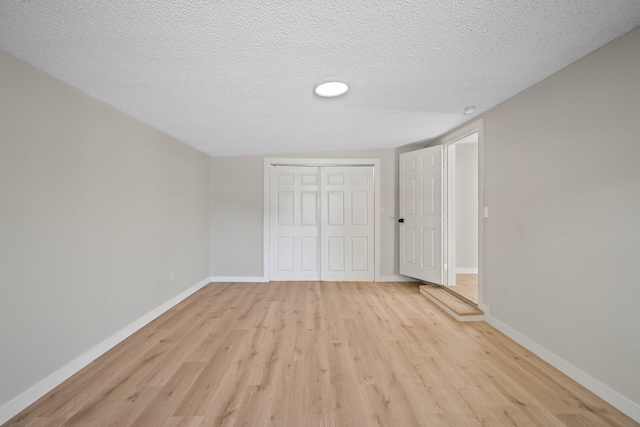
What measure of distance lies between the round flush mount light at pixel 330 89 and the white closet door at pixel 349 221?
217 centimetres

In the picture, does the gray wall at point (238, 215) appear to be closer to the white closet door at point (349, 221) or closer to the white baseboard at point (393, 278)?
the white closet door at point (349, 221)

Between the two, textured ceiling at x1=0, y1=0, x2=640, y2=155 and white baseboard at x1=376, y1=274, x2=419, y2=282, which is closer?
textured ceiling at x1=0, y1=0, x2=640, y2=155

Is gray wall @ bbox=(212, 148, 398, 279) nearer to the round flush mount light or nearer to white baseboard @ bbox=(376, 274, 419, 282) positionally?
white baseboard @ bbox=(376, 274, 419, 282)

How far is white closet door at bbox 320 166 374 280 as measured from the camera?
13.9ft

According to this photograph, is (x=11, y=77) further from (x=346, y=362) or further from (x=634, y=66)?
(x=634, y=66)

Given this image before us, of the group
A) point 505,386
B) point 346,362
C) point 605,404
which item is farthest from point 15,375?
point 605,404

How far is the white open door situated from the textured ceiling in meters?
1.27

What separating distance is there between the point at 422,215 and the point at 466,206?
1.65m

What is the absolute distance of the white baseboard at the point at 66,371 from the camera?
4.63 feet

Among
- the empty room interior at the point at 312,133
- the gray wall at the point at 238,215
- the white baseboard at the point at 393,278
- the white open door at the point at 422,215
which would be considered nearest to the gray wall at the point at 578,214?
the empty room interior at the point at 312,133

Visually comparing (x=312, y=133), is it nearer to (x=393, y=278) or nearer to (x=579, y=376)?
(x=393, y=278)

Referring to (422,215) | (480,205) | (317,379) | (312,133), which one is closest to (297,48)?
(312,133)

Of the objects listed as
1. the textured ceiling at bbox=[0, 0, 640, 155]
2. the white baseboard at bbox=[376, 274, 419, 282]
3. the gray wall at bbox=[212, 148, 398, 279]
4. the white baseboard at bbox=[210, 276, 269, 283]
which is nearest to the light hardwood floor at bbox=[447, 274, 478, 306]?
the white baseboard at bbox=[376, 274, 419, 282]

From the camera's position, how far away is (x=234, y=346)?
2168 millimetres
